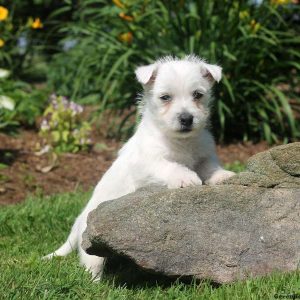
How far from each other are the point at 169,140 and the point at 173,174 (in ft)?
1.35

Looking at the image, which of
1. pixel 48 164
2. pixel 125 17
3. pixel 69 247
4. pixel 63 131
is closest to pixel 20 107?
pixel 63 131

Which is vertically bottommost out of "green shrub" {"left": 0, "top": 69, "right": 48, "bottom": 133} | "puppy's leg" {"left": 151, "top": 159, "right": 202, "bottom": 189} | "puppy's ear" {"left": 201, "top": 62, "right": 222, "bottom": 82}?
"green shrub" {"left": 0, "top": 69, "right": 48, "bottom": 133}

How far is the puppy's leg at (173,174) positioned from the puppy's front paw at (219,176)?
0.63 ft

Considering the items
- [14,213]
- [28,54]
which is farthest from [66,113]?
[28,54]

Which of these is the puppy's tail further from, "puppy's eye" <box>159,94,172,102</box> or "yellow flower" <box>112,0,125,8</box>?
"yellow flower" <box>112,0,125,8</box>

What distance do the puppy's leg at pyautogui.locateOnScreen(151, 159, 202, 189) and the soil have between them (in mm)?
3251

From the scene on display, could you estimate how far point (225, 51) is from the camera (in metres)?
9.02

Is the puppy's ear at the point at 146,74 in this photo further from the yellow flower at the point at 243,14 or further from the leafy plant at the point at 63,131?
the yellow flower at the point at 243,14

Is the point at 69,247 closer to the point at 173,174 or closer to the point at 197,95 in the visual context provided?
the point at 173,174

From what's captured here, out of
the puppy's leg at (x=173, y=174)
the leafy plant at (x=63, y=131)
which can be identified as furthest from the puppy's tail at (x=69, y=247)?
the leafy plant at (x=63, y=131)

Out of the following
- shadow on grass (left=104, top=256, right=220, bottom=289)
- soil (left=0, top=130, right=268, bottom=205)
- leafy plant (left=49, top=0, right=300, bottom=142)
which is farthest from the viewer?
leafy plant (left=49, top=0, right=300, bottom=142)

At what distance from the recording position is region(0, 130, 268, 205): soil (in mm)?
7895

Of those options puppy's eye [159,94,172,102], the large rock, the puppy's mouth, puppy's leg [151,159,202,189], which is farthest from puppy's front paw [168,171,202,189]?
puppy's eye [159,94,172,102]

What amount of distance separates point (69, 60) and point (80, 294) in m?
8.50
